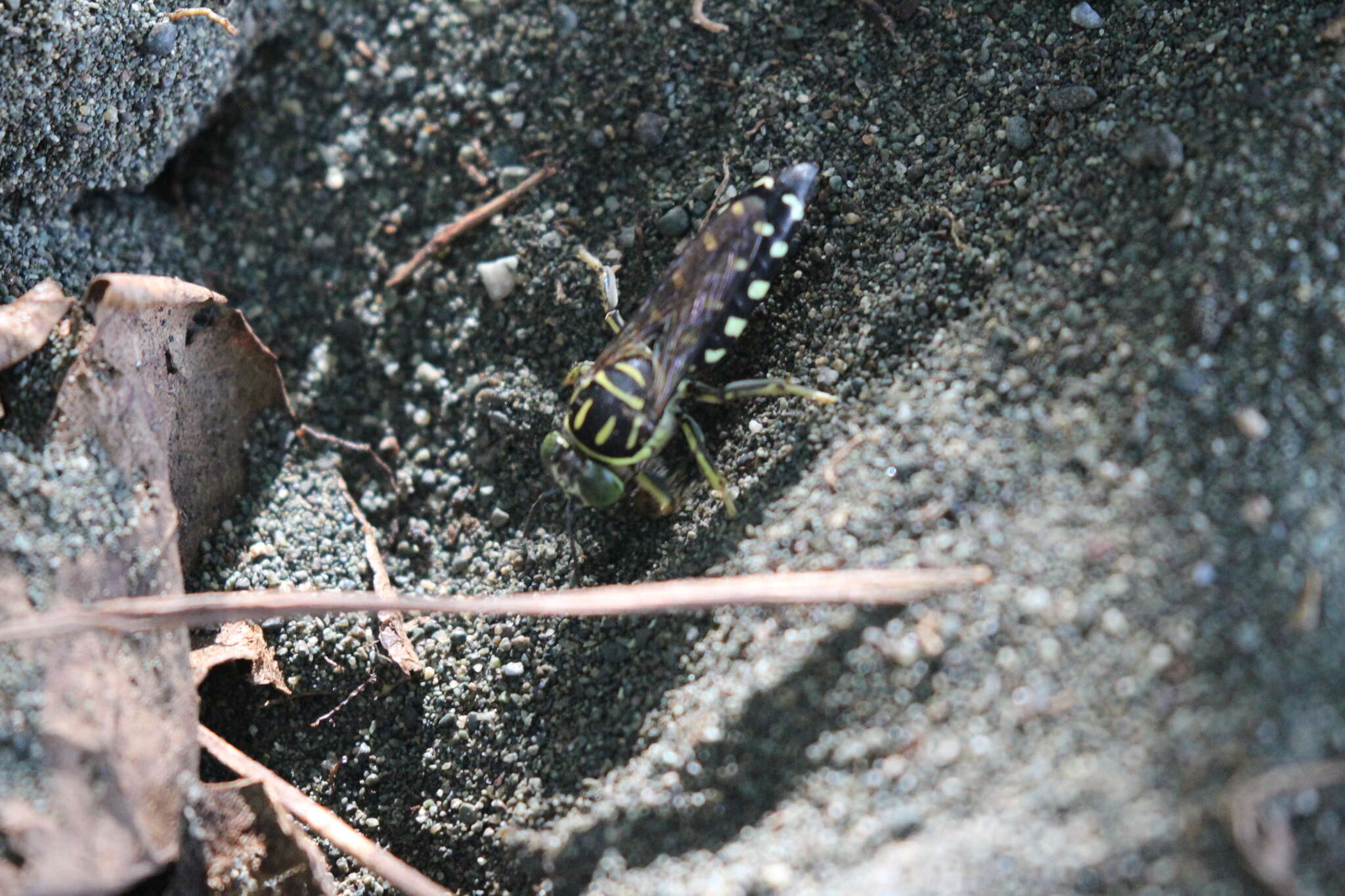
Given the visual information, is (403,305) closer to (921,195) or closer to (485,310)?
(485,310)

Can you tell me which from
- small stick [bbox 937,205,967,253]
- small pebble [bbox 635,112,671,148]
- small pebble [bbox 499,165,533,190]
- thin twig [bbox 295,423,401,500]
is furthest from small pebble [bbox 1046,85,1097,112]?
thin twig [bbox 295,423,401,500]

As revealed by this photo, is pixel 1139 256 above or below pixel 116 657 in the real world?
above

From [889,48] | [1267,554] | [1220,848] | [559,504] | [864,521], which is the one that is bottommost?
[559,504]

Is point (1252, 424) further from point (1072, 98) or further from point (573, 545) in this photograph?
point (573, 545)

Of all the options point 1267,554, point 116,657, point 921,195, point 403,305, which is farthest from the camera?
→ point 403,305

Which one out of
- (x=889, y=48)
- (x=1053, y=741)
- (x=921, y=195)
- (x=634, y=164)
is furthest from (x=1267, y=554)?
(x=634, y=164)

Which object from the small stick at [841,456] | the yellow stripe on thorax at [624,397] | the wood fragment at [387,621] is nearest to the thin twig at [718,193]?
the yellow stripe on thorax at [624,397]
